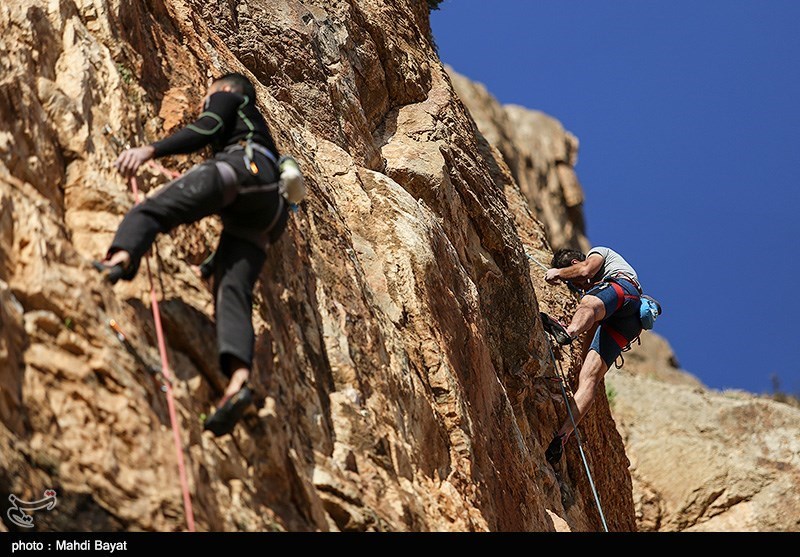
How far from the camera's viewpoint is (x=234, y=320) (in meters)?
7.04

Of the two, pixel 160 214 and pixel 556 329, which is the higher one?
pixel 556 329

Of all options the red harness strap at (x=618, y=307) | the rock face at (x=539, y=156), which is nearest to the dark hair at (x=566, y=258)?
the red harness strap at (x=618, y=307)

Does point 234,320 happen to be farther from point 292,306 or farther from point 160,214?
point 292,306

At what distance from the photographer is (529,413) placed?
1300 centimetres

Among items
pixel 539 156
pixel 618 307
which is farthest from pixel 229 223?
pixel 539 156

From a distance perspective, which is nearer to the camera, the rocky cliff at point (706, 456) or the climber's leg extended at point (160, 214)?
the climber's leg extended at point (160, 214)

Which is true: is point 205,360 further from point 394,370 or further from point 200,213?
point 394,370

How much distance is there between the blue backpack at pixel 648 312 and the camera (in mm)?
12734

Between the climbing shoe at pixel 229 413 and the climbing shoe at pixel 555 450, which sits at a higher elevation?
the climbing shoe at pixel 555 450

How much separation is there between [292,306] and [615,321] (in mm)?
5478

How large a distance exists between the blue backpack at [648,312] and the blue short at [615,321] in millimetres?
67

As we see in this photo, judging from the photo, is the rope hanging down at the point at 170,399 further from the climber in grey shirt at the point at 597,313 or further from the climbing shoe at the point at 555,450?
the climbing shoe at the point at 555,450

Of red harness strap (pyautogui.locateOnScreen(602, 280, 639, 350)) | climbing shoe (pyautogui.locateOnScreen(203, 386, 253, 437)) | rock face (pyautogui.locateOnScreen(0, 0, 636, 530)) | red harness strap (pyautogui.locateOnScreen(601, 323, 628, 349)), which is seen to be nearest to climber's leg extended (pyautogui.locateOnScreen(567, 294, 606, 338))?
red harness strap (pyautogui.locateOnScreen(602, 280, 639, 350))

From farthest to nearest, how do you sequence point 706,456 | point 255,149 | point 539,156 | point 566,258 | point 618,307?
1. point 539,156
2. point 706,456
3. point 566,258
4. point 618,307
5. point 255,149
